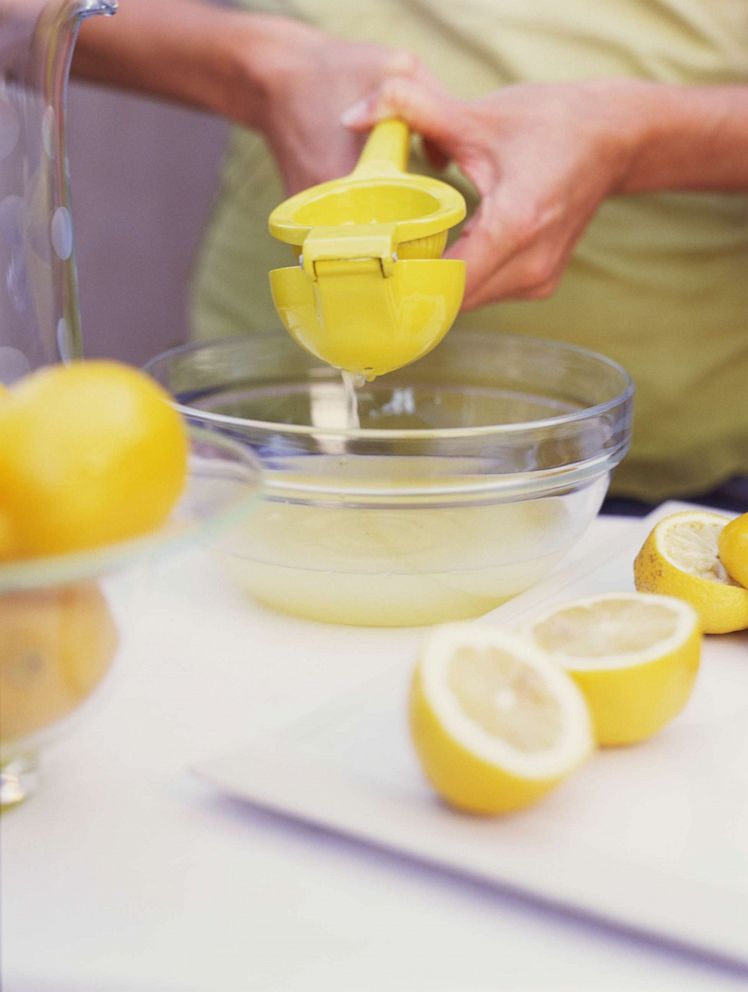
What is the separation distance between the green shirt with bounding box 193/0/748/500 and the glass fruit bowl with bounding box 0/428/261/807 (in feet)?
1.86

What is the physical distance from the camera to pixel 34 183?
0.65m

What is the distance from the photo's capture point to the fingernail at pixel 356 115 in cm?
78

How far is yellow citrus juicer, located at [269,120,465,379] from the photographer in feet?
1.91

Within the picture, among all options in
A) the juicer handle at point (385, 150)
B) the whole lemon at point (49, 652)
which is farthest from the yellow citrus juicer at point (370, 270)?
the whole lemon at point (49, 652)

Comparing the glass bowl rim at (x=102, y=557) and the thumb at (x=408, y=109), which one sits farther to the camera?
the thumb at (x=408, y=109)

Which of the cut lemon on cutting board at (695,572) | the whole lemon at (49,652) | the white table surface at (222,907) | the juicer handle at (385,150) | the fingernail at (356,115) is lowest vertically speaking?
the cut lemon on cutting board at (695,572)

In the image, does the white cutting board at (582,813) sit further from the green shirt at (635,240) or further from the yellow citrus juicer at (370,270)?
the green shirt at (635,240)

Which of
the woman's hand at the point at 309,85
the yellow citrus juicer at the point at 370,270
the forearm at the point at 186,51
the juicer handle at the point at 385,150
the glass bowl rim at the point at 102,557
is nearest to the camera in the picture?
the glass bowl rim at the point at 102,557

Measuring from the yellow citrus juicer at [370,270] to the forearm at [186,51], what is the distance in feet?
1.04

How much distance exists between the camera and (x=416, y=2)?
1022 millimetres

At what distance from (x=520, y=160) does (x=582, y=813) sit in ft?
1.67

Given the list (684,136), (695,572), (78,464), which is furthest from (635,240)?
(78,464)

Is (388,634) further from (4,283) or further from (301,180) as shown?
(301,180)

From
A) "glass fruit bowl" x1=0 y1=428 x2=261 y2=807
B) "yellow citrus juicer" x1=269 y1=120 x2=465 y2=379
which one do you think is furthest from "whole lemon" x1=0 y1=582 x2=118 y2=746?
"yellow citrus juicer" x1=269 y1=120 x2=465 y2=379
